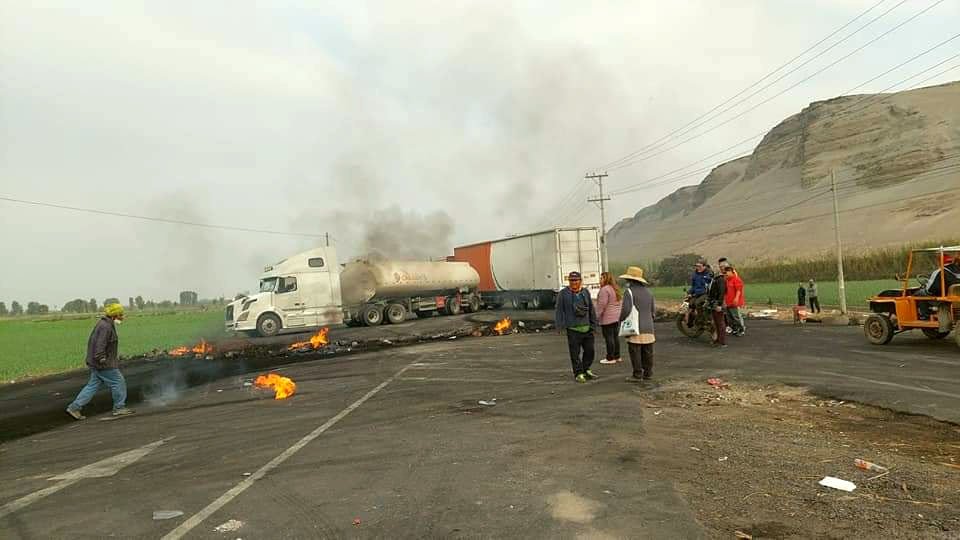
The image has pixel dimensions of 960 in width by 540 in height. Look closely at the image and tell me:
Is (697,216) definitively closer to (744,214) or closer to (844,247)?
(744,214)

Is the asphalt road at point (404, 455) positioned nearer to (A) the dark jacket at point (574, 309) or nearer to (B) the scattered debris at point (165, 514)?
(B) the scattered debris at point (165, 514)

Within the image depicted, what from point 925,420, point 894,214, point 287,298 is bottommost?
point 925,420

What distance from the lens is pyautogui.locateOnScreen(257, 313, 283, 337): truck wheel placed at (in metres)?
23.8

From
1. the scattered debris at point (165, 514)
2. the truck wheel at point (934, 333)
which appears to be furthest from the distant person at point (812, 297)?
the scattered debris at point (165, 514)

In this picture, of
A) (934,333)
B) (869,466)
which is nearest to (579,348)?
(869,466)

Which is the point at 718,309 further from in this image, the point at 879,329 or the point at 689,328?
the point at 879,329

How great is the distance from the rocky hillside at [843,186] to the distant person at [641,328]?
7088 cm

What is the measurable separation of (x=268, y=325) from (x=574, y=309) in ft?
57.3

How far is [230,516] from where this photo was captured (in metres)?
4.40

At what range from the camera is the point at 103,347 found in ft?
30.3

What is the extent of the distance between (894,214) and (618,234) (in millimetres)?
109827

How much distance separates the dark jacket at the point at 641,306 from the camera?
9.35 metres

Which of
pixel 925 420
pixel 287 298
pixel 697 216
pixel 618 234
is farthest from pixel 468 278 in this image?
pixel 618 234

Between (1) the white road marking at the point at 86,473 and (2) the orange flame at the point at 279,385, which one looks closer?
(1) the white road marking at the point at 86,473
